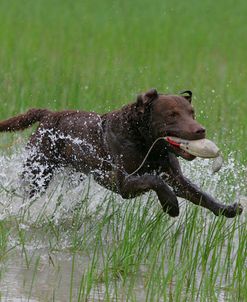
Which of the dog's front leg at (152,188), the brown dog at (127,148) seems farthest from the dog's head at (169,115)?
the dog's front leg at (152,188)

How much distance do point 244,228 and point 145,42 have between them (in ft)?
25.9

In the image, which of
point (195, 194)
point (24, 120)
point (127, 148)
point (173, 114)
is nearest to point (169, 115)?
point (173, 114)

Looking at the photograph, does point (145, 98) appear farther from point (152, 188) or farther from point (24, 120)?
point (24, 120)

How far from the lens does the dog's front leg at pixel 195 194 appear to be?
642 centimetres

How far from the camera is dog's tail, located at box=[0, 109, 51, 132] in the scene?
7582 mm

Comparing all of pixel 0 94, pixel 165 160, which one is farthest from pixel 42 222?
pixel 0 94

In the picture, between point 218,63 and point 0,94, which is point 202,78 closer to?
point 218,63

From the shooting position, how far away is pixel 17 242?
651 cm

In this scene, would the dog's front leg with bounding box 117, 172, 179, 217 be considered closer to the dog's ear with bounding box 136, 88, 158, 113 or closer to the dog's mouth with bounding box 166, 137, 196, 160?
the dog's mouth with bounding box 166, 137, 196, 160

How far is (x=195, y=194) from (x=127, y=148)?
1.90 feet

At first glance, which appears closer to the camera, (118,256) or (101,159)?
(118,256)

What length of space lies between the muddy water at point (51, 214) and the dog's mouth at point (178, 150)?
0.80m

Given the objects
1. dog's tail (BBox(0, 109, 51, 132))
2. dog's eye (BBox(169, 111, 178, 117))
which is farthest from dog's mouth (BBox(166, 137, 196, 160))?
dog's tail (BBox(0, 109, 51, 132))

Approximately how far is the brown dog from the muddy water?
163 millimetres
